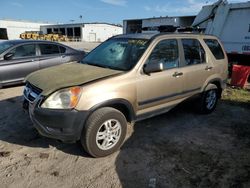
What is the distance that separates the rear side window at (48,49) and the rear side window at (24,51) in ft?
0.88

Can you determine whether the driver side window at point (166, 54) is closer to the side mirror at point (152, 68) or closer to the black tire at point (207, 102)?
the side mirror at point (152, 68)

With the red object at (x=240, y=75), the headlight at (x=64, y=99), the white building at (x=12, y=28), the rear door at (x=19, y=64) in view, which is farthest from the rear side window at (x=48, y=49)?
the white building at (x=12, y=28)

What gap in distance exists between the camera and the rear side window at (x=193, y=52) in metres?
5.03

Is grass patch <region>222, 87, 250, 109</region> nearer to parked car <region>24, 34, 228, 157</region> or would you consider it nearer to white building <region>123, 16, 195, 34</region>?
parked car <region>24, 34, 228, 157</region>

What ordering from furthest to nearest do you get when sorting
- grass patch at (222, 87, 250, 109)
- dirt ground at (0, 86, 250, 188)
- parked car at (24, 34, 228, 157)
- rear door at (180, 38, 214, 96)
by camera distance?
Result: 1. grass patch at (222, 87, 250, 109)
2. rear door at (180, 38, 214, 96)
3. parked car at (24, 34, 228, 157)
4. dirt ground at (0, 86, 250, 188)

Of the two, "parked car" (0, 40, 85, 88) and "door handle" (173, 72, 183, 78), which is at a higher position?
"door handle" (173, 72, 183, 78)

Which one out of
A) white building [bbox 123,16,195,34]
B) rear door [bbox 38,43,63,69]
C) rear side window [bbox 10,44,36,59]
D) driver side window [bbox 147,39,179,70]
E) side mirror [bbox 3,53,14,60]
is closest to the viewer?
driver side window [bbox 147,39,179,70]

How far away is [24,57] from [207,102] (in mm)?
5383

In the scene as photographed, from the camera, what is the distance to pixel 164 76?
4516 mm

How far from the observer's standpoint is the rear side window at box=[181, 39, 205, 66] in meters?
5.03

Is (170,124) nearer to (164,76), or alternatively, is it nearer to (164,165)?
(164,76)

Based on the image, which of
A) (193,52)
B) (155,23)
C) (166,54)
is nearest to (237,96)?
(193,52)

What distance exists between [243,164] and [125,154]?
175cm

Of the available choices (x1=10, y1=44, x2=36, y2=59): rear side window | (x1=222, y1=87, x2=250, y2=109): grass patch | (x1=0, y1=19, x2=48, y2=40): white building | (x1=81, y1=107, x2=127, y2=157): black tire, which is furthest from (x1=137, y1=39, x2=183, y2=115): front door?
(x1=0, y1=19, x2=48, y2=40): white building
